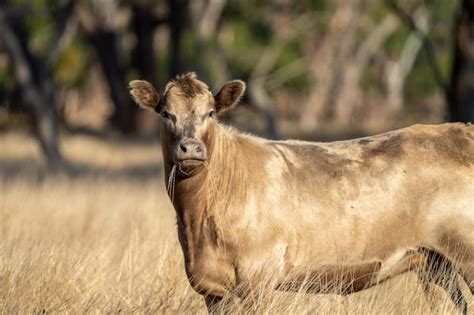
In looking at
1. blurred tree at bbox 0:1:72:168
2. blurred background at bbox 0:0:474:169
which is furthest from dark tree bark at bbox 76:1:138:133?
blurred tree at bbox 0:1:72:168

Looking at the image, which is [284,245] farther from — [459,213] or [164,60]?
[164,60]

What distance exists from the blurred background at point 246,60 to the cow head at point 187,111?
28.0 feet

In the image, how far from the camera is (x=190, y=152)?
22.2 feet

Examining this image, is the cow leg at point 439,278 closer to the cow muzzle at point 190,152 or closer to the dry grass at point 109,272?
the dry grass at point 109,272

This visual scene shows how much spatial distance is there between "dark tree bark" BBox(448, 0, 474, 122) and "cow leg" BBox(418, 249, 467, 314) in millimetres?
7932

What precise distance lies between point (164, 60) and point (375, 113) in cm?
1286

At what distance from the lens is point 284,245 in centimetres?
711

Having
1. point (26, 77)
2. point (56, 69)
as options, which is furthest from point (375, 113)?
point (26, 77)

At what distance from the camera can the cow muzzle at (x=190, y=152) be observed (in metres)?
6.77

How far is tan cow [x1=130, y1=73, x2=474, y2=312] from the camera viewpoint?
7070 mm

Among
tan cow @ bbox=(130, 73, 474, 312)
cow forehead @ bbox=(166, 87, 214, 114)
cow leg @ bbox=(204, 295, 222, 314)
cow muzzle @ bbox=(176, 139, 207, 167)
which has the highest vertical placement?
cow forehead @ bbox=(166, 87, 214, 114)

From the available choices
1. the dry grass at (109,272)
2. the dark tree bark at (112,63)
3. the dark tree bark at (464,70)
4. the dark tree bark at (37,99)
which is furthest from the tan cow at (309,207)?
the dark tree bark at (112,63)

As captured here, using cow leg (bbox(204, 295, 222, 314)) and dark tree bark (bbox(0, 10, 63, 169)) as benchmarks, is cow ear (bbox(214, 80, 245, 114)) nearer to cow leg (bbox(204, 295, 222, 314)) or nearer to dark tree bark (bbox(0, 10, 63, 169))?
cow leg (bbox(204, 295, 222, 314))

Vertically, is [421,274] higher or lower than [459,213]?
lower
